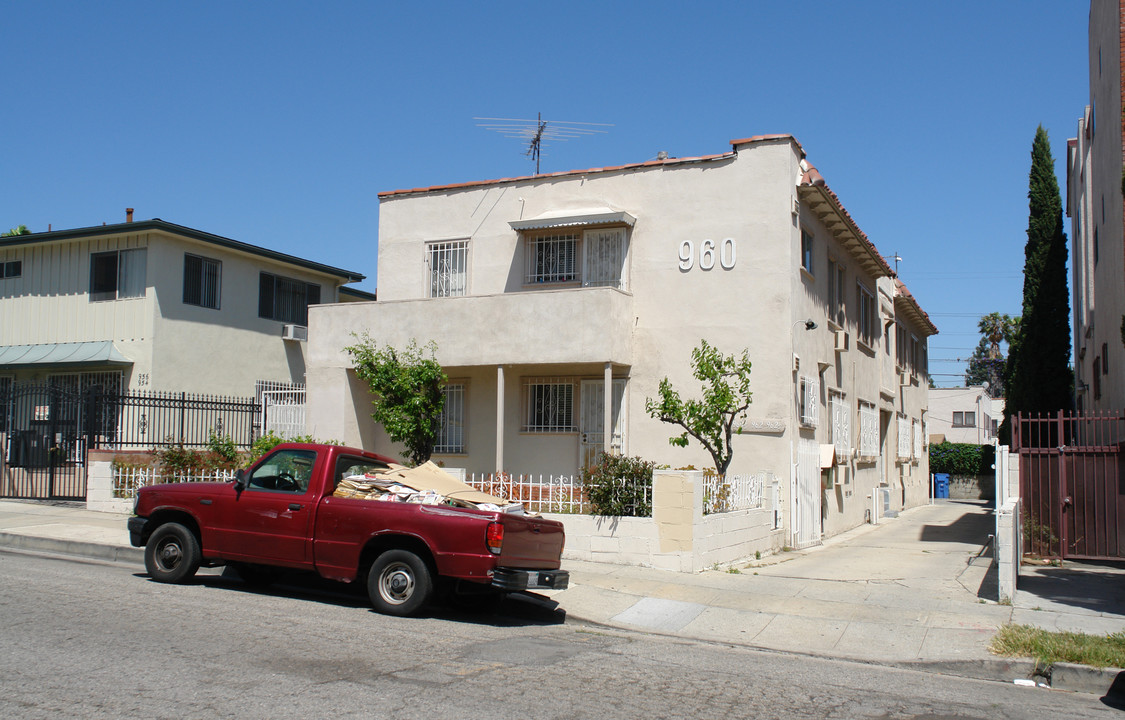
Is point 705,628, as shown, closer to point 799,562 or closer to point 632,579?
point 632,579

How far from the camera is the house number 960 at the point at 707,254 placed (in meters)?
17.3

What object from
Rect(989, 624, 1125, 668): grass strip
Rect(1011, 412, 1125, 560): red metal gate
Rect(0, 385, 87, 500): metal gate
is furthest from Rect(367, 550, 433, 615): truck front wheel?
Rect(0, 385, 87, 500): metal gate

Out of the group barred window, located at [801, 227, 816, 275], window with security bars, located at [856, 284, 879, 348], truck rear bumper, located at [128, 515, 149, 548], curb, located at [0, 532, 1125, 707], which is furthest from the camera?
window with security bars, located at [856, 284, 879, 348]

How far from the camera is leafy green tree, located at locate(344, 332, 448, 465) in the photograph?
687 inches

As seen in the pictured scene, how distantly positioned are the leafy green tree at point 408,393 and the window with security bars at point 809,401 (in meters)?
6.56

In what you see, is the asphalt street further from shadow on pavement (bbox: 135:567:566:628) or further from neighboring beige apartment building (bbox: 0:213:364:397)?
neighboring beige apartment building (bbox: 0:213:364:397)

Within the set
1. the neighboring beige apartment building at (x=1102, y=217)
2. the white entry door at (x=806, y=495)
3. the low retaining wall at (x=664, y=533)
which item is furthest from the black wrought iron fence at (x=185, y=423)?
the neighboring beige apartment building at (x=1102, y=217)

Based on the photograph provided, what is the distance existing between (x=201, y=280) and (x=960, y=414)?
45510 mm

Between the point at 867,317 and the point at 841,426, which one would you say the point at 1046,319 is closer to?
the point at 867,317

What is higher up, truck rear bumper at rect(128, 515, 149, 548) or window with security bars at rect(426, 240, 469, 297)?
window with security bars at rect(426, 240, 469, 297)

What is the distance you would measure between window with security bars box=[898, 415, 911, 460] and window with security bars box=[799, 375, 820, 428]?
11.3 m

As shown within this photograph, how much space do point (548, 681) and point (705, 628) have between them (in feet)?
10.9

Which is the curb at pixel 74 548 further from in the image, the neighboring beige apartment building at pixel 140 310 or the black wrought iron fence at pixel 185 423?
the neighboring beige apartment building at pixel 140 310

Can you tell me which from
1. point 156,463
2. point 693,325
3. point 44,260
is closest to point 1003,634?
point 693,325
